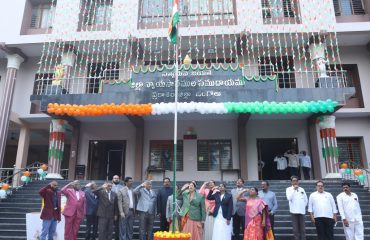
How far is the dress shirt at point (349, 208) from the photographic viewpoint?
7.54 m

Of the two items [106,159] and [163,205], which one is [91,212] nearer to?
[163,205]

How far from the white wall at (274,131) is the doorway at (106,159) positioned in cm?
605

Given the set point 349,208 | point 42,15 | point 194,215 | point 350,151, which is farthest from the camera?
point 42,15

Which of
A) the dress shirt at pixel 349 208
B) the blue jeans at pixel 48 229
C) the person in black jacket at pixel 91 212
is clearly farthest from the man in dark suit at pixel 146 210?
the dress shirt at pixel 349 208

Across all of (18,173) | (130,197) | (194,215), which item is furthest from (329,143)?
(18,173)

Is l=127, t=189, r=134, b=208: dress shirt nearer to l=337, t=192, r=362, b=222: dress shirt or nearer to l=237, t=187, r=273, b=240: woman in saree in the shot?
l=237, t=187, r=273, b=240: woman in saree

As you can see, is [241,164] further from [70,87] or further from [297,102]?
[70,87]

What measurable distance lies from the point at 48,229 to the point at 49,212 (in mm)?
388

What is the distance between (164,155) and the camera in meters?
15.5

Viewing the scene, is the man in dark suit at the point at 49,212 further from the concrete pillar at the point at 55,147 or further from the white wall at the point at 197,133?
the white wall at the point at 197,133

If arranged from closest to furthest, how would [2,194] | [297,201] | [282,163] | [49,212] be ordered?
[49,212], [297,201], [2,194], [282,163]

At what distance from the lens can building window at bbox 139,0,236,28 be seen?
1570cm

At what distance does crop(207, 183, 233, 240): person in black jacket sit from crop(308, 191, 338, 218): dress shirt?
1.95 meters

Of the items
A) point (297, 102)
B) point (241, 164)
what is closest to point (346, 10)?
point (297, 102)
